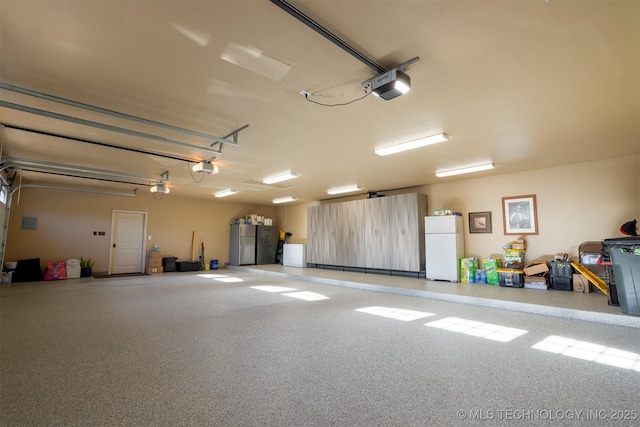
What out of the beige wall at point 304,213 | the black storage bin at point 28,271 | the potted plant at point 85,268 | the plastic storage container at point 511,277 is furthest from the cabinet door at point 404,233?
the black storage bin at point 28,271

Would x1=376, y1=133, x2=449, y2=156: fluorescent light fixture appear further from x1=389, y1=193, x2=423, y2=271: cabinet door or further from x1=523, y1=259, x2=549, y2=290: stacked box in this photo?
x1=523, y1=259, x2=549, y2=290: stacked box

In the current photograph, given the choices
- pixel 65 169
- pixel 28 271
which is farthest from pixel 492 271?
pixel 28 271

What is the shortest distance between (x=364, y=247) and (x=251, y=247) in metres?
4.95

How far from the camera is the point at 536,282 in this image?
19.4ft

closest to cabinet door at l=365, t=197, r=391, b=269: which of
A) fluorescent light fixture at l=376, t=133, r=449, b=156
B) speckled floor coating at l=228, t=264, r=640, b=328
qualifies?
speckled floor coating at l=228, t=264, r=640, b=328

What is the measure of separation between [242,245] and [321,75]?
954cm

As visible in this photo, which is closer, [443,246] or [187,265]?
[443,246]

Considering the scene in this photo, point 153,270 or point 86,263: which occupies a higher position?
point 86,263

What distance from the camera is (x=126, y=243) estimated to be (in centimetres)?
979

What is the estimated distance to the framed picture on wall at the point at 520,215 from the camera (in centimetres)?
656

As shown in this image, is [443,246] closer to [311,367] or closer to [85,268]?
[311,367]

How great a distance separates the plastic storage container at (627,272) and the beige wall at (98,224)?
11209 mm

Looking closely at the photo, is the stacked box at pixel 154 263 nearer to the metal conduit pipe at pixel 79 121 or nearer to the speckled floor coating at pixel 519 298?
the speckled floor coating at pixel 519 298

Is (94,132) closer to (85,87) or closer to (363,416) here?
(85,87)
